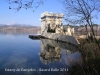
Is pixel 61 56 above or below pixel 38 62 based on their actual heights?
above

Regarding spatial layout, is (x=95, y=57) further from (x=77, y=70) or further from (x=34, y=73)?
(x=34, y=73)

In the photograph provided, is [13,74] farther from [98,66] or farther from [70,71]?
[98,66]

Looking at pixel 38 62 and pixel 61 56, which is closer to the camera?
pixel 38 62

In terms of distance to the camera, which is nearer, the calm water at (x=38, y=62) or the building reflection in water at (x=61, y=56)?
the building reflection in water at (x=61, y=56)

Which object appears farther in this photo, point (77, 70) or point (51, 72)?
point (51, 72)

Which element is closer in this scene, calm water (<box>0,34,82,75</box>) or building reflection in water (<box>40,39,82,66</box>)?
building reflection in water (<box>40,39,82,66</box>)

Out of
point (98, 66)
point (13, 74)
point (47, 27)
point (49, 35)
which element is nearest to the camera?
point (98, 66)

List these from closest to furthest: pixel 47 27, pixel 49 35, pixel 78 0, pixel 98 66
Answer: pixel 98 66
pixel 78 0
pixel 49 35
pixel 47 27

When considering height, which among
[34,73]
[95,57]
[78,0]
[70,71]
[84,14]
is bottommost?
[34,73]

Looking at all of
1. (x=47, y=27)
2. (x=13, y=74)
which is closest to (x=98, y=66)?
(x=13, y=74)

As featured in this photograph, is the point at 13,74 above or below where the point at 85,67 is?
below

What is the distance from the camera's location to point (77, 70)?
14.9 ft

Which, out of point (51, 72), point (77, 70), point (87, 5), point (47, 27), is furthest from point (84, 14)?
point (47, 27)

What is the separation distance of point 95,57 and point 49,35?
79.5ft
